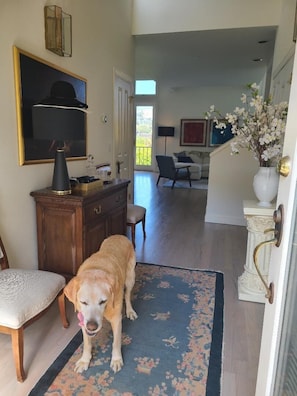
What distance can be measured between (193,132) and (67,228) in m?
9.10

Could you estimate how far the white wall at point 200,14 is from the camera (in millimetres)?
4035

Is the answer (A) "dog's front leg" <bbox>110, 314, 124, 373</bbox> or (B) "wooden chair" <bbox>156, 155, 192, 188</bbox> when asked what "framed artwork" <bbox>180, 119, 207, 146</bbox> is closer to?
(B) "wooden chair" <bbox>156, 155, 192, 188</bbox>

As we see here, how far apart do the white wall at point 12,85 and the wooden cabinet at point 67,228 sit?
0.35 feet

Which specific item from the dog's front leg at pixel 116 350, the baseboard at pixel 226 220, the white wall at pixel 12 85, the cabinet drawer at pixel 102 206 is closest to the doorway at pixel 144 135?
the baseboard at pixel 226 220

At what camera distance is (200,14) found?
4.26 m

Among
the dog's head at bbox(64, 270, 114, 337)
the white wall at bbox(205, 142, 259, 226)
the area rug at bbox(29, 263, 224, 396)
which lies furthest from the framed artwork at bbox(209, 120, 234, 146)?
the dog's head at bbox(64, 270, 114, 337)

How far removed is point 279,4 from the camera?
395 cm

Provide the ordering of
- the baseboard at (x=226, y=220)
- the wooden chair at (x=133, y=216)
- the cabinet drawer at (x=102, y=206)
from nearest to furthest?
1. the cabinet drawer at (x=102, y=206)
2. the wooden chair at (x=133, y=216)
3. the baseboard at (x=226, y=220)

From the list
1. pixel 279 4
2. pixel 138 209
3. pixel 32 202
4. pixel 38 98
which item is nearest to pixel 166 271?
pixel 138 209

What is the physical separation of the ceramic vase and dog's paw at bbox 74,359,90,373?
1.79 metres

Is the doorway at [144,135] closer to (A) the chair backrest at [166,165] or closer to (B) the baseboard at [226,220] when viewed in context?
(A) the chair backrest at [166,165]

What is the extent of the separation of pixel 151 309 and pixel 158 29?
4.06 metres

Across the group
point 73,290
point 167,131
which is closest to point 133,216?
point 73,290

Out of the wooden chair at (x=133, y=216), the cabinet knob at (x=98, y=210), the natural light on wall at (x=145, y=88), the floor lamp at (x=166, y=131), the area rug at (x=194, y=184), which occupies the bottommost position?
the area rug at (x=194, y=184)
